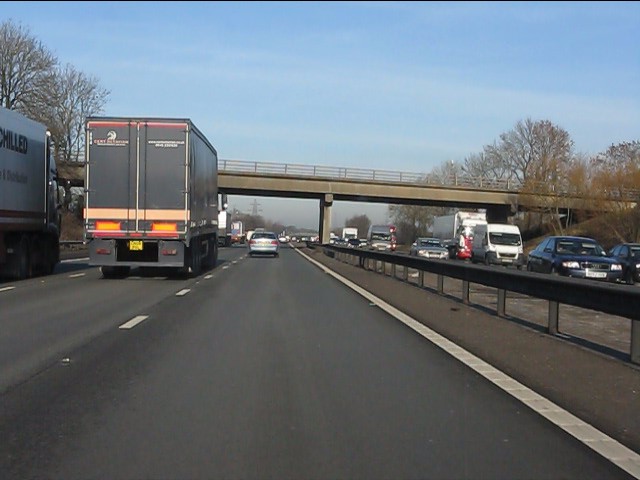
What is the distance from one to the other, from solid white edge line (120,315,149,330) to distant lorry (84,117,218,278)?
8.43 metres

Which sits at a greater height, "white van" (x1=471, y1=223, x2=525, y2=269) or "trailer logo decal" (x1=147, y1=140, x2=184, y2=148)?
"trailer logo decal" (x1=147, y1=140, x2=184, y2=148)

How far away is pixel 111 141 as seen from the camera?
72.7 ft

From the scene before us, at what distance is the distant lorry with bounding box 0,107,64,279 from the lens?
21297 millimetres

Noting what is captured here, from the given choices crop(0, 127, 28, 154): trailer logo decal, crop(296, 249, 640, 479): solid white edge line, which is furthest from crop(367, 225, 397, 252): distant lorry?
crop(296, 249, 640, 479): solid white edge line

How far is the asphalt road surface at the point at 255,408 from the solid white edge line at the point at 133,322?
0.12 m

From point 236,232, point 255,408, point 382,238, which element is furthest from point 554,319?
point 236,232

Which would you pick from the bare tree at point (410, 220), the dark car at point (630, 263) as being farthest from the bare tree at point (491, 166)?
the dark car at point (630, 263)

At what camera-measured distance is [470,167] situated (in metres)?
109

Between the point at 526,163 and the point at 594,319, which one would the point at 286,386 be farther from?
the point at 526,163

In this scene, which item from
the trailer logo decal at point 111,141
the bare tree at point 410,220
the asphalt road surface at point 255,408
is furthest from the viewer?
the bare tree at point 410,220

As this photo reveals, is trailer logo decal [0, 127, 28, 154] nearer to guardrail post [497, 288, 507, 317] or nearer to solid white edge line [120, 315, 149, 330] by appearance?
solid white edge line [120, 315, 149, 330]

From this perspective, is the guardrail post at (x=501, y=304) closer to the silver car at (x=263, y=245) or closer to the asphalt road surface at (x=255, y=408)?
the asphalt road surface at (x=255, y=408)

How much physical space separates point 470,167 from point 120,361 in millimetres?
102843

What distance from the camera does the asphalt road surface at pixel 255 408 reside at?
5539mm
